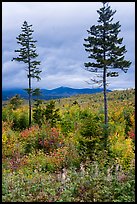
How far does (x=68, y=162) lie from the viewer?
14.0 m

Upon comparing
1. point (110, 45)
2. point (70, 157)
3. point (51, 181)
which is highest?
point (110, 45)

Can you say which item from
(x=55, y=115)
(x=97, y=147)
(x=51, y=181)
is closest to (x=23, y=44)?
(x=55, y=115)

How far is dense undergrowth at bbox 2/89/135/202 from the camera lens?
5613mm

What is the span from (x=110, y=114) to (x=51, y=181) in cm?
2372

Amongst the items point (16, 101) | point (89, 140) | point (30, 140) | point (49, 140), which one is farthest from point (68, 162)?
point (16, 101)

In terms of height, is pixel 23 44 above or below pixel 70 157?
above

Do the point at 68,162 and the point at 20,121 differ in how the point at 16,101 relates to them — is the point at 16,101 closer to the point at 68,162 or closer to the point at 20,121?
the point at 20,121

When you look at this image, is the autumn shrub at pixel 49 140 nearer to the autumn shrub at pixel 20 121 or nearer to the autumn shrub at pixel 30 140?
the autumn shrub at pixel 30 140

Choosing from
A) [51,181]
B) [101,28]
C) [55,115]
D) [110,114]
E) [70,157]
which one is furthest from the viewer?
[110,114]

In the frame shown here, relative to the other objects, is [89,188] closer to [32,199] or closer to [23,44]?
[32,199]

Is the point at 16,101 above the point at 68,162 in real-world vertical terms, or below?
above

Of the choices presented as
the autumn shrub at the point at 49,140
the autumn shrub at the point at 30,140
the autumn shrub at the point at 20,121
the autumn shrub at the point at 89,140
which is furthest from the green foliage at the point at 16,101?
the autumn shrub at the point at 89,140

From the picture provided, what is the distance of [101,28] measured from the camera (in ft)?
72.7

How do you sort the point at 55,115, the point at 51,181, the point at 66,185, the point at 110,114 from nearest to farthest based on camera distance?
the point at 66,185
the point at 51,181
the point at 55,115
the point at 110,114
